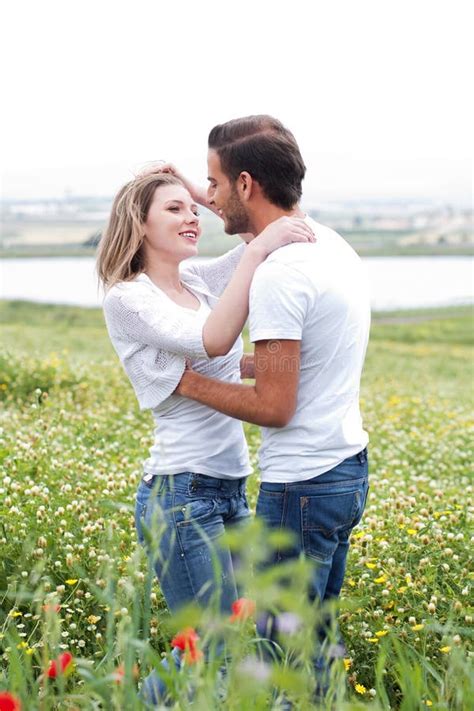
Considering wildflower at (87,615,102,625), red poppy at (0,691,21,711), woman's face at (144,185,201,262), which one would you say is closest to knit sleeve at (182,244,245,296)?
woman's face at (144,185,201,262)

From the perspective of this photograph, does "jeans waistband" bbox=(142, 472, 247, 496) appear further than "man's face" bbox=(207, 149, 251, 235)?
Yes

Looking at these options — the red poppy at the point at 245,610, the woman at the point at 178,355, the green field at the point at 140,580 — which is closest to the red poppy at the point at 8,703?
the green field at the point at 140,580

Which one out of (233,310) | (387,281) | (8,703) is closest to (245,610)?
(8,703)

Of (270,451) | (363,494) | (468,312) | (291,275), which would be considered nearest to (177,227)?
(291,275)

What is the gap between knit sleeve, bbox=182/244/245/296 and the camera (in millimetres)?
4930

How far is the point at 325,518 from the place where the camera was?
4000 mm

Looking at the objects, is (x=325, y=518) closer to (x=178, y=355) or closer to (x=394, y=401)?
(x=178, y=355)

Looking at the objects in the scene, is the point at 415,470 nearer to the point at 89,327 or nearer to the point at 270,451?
the point at 270,451

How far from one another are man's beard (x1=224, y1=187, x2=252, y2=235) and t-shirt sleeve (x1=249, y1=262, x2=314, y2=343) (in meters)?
0.38

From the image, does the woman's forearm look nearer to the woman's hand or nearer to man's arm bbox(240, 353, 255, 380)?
the woman's hand

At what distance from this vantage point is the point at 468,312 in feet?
183

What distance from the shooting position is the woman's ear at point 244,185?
394 cm

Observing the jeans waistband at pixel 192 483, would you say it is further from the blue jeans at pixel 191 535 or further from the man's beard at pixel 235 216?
the man's beard at pixel 235 216

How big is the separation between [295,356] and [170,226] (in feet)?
3.45
